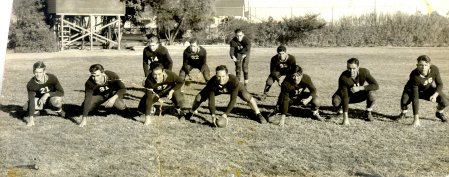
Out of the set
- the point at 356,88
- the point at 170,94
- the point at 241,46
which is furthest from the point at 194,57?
the point at 356,88

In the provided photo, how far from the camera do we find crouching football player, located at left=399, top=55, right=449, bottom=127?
8.42m

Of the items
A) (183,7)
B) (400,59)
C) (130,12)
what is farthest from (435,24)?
(130,12)

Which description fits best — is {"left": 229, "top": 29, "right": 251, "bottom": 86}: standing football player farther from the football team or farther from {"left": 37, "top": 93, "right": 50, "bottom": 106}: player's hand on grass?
{"left": 37, "top": 93, "right": 50, "bottom": 106}: player's hand on grass

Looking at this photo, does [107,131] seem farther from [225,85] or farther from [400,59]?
[400,59]

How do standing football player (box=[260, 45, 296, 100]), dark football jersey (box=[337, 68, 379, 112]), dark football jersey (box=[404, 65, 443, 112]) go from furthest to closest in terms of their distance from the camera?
standing football player (box=[260, 45, 296, 100]) < dark football jersey (box=[337, 68, 379, 112]) < dark football jersey (box=[404, 65, 443, 112])

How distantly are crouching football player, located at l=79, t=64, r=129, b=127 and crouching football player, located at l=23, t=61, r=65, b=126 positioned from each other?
0.70 m

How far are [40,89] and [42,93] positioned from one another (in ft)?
0.44

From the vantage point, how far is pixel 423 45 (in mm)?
32000

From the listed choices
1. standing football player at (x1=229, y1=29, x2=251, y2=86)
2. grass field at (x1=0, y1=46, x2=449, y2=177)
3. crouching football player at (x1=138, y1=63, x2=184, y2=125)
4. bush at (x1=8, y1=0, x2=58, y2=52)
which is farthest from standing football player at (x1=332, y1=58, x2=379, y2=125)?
bush at (x1=8, y1=0, x2=58, y2=52)

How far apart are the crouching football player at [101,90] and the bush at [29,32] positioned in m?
21.6

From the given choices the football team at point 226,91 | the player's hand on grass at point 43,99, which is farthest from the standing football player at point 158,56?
the player's hand on grass at point 43,99

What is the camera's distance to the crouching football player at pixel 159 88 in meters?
8.55

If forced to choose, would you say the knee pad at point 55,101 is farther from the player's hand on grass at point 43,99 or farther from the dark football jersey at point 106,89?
the dark football jersey at point 106,89

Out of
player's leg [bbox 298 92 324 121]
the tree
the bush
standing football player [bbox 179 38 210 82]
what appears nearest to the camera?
player's leg [bbox 298 92 324 121]
